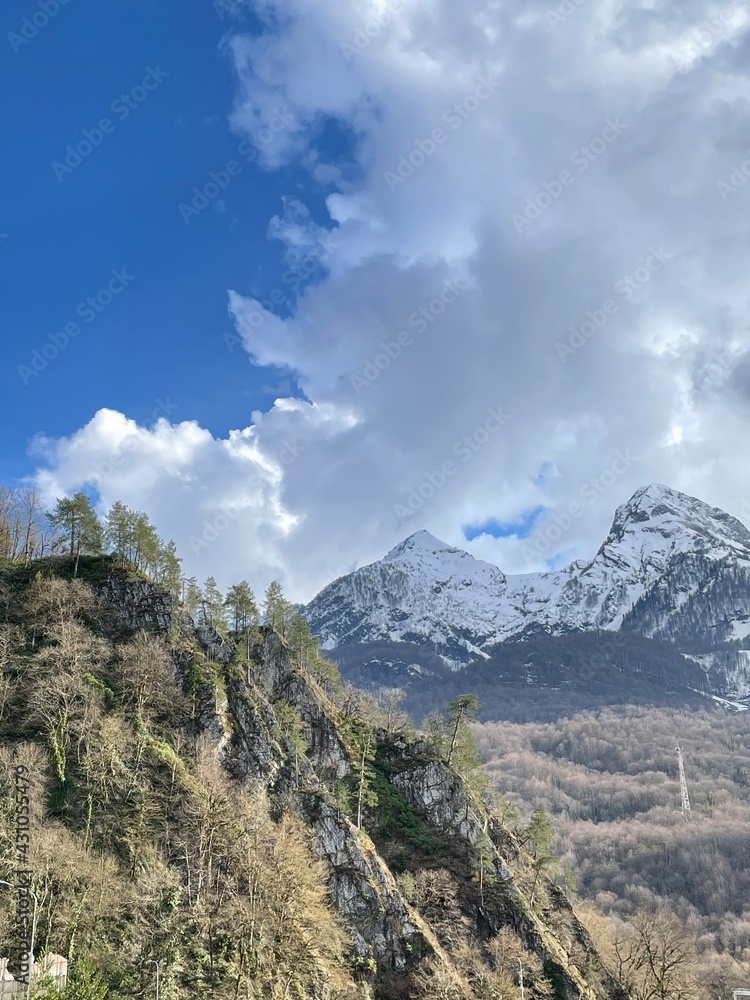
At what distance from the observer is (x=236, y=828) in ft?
244

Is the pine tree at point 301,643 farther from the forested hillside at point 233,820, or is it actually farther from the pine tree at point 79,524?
Answer: the pine tree at point 79,524

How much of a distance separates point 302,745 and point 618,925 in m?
129

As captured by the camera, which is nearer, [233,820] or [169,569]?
[233,820]

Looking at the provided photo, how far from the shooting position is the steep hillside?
61.9m

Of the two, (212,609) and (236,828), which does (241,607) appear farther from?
(236,828)

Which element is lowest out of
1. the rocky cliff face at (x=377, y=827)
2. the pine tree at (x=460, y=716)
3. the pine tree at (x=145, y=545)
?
the rocky cliff face at (x=377, y=827)

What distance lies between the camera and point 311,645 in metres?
129

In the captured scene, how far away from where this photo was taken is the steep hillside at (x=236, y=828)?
203 feet

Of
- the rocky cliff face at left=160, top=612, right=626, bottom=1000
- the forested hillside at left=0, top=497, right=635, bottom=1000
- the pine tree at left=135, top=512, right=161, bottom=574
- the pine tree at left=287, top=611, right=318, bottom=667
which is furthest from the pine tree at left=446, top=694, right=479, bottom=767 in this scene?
the pine tree at left=135, top=512, right=161, bottom=574

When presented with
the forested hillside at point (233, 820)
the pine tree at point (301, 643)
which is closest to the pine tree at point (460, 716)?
the forested hillside at point (233, 820)

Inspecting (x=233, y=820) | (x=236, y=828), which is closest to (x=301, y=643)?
(x=233, y=820)

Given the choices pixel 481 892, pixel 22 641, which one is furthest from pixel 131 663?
pixel 481 892

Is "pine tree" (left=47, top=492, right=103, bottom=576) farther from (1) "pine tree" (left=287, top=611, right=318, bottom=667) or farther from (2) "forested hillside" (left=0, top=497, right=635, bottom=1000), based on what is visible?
(1) "pine tree" (left=287, top=611, right=318, bottom=667)

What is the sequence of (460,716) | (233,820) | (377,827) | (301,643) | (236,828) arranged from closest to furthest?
(236,828) → (233,820) → (377,827) → (460,716) → (301,643)
